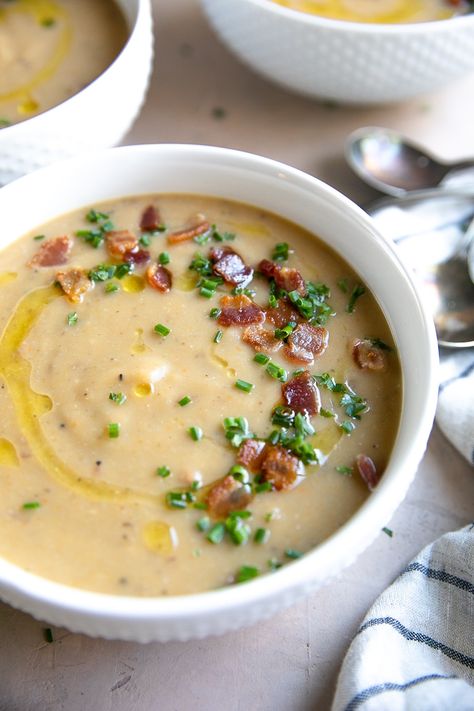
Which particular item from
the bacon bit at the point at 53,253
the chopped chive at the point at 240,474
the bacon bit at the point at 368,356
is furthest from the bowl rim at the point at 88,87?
the chopped chive at the point at 240,474

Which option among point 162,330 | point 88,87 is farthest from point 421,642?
point 88,87

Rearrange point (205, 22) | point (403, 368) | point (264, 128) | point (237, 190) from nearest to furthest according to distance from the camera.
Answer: point (403, 368) < point (237, 190) < point (264, 128) < point (205, 22)

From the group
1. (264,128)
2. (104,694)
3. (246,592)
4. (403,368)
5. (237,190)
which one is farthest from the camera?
(264,128)

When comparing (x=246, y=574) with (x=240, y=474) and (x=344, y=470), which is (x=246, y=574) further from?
(x=344, y=470)

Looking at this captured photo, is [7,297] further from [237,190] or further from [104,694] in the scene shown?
[104,694]

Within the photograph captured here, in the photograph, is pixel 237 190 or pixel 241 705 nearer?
pixel 241 705

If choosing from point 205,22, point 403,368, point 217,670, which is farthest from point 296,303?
point 205,22

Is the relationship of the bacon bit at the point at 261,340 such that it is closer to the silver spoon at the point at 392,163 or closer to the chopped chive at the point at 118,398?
the chopped chive at the point at 118,398
